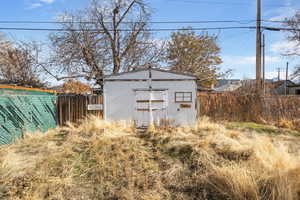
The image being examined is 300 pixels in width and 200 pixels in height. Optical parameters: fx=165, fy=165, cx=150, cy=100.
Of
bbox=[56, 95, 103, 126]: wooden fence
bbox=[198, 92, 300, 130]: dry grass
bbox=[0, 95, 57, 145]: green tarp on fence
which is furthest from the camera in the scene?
bbox=[198, 92, 300, 130]: dry grass

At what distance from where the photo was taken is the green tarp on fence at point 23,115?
5266mm

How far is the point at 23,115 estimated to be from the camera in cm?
→ 602

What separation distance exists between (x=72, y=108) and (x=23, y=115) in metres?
2.57

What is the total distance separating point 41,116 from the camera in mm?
6988

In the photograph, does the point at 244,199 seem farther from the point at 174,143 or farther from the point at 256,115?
the point at 256,115

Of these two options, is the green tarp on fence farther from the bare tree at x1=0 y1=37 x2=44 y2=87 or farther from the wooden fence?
the bare tree at x1=0 y1=37 x2=44 y2=87

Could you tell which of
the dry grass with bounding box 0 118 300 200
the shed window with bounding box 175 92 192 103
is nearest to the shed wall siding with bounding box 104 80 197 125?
the shed window with bounding box 175 92 192 103

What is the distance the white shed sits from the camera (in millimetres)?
7703

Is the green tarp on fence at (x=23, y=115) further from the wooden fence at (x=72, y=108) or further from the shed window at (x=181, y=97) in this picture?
the shed window at (x=181, y=97)

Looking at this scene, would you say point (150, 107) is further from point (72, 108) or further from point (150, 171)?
point (150, 171)

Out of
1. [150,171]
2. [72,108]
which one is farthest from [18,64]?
[150,171]

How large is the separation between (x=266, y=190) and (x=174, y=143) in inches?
98.9

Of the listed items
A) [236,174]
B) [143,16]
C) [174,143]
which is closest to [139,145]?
[174,143]

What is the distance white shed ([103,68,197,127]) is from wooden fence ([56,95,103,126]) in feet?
5.16
